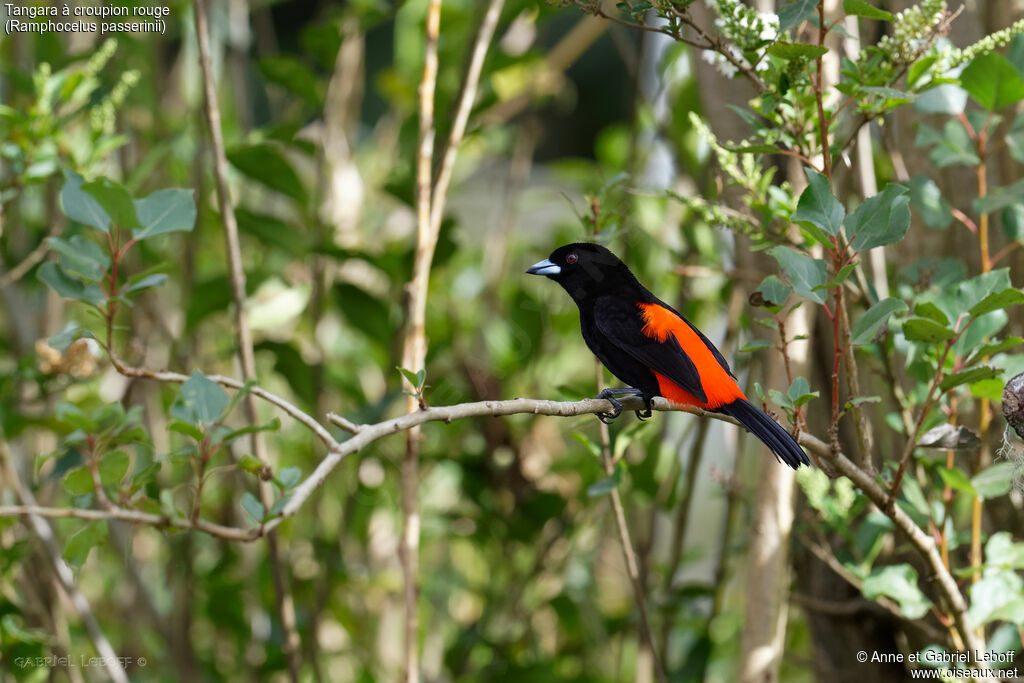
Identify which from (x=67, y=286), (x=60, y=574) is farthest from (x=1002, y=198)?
(x=60, y=574)

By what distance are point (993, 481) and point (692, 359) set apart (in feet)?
1.78

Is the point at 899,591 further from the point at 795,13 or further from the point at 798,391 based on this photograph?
the point at 795,13

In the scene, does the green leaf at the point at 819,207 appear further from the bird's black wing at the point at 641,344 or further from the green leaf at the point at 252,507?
the green leaf at the point at 252,507

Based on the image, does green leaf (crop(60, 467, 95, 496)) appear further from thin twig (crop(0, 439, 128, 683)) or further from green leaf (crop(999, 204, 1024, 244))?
green leaf (crop(999, 204, 1024, 244))

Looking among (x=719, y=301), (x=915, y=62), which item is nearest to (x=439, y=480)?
(x=719, y=301)

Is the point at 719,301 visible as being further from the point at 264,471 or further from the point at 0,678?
the point at 0,678

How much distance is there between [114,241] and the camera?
1383mm

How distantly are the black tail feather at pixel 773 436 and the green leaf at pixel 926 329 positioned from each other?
0.73 feet

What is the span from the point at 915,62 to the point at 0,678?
2202 mm

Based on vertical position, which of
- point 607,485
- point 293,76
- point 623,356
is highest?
point 293,76

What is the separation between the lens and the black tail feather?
1295 millimetres

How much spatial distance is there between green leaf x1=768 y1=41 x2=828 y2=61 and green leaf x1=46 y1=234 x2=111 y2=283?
3.17 feet

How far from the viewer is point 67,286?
139 cm

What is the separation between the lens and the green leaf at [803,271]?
1.25 meters
